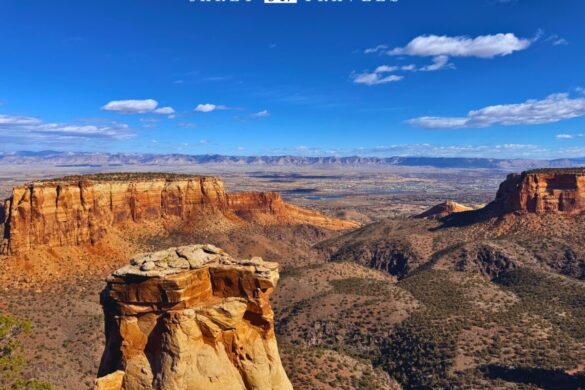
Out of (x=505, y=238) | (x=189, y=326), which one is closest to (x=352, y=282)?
(x=505, y=238)

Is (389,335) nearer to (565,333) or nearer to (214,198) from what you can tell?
(565,333)

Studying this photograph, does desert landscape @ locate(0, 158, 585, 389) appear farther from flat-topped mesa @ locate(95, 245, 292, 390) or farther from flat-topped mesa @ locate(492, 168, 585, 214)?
flat-topped mesa @ locate(95, 245, 292, 390)

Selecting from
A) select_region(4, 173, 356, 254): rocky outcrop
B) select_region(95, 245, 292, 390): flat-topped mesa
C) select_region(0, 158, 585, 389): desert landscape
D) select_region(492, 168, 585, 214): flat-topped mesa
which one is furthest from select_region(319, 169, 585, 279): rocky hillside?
select_region(95, 245, 292, 390): flat-topped mesa

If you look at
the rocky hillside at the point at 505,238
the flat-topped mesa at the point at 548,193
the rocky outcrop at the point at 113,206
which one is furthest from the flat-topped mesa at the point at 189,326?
the flat-topped mesa at the point at 548,193

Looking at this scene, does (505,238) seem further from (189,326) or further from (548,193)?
(189,326)

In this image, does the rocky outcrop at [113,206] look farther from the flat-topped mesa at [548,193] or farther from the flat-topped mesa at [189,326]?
the flat-topped mesa at [548,193]

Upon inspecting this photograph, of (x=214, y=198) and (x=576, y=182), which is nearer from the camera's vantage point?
(x=576, y=182)

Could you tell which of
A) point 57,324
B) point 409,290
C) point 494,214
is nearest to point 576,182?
point 494,214
